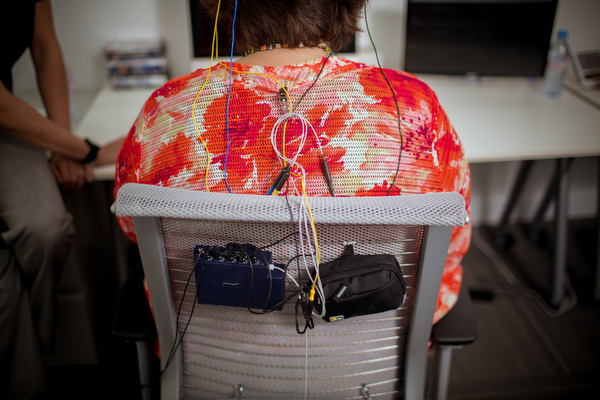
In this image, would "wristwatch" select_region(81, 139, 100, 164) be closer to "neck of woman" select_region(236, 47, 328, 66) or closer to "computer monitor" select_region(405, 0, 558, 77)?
"neck of woman" select_region(236, 47, 328, 66)

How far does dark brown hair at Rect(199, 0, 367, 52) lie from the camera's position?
30.8 inches

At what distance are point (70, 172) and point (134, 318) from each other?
1.87 feet

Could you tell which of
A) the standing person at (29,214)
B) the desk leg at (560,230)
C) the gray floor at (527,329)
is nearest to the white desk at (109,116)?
the standing person at (29,214)

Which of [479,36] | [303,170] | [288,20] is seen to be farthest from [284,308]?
[479,36]

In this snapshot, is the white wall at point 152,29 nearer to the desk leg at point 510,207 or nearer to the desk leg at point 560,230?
the desk leg at point 510,207

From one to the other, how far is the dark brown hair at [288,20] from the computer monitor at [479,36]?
1.02 metres

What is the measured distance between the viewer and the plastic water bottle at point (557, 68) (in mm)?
1702

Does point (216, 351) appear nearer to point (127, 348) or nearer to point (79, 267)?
point (79, 267)

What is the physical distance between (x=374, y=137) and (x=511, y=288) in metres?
1.50

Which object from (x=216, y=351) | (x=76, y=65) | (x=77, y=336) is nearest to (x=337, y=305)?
(x=216, y=351)

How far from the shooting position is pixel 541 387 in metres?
1.48

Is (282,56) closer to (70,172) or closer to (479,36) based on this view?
(70,172)

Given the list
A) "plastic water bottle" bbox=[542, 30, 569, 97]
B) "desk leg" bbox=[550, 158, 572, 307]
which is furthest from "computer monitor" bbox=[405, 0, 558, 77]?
"desk leg" bbox=[550, 158, 572, 307]

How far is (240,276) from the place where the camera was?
0.64 m
